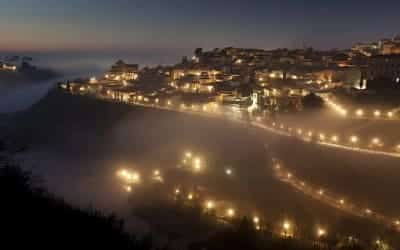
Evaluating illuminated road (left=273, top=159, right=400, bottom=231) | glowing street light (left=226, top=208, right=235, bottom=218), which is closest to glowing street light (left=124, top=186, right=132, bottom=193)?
glowing street light (left=226, top=208, right=235, bottom=218)

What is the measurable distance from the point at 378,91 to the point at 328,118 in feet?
17.4

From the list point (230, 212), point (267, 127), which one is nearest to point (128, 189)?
point (230, 212)

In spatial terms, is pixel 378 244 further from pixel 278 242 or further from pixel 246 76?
pixel 246 76

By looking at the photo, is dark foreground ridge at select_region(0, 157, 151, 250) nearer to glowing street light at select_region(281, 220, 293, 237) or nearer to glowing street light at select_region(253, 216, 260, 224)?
glowing street light at select_region(281, 220, 293, 237)

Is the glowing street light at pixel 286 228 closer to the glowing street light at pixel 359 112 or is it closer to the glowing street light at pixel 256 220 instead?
the glowing street light at pixel 256 220

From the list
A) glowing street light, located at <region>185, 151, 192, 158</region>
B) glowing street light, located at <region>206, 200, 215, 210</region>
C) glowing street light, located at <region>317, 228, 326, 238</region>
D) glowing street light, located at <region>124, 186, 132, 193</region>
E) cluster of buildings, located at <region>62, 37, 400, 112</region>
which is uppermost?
cluster of buildings, located at <region>62, 37, 400, 112</region>

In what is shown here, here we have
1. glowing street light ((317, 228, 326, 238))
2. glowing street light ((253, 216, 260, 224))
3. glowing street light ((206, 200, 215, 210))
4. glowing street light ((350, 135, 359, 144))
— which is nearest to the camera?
glowing street light ((317, 228, 326, 238))

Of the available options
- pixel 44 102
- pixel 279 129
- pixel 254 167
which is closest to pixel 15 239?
pixel 254 167

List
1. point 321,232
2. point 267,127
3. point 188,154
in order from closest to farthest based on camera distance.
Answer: point 321,232 < point 188,154 < point 267,127

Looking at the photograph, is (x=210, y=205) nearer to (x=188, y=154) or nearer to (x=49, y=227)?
(x=188, y=154)

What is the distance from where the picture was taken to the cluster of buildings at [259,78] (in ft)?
92.4

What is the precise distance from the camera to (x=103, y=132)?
2766 cm

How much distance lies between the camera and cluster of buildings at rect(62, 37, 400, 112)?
28172mm

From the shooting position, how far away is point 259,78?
34.7 m
